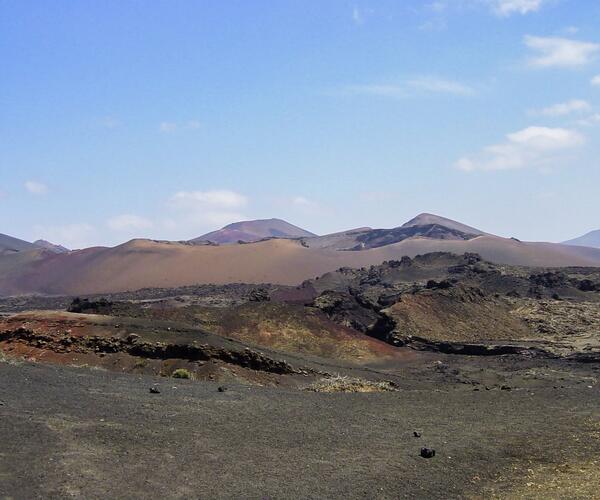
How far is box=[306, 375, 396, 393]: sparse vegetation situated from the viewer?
20547 mm

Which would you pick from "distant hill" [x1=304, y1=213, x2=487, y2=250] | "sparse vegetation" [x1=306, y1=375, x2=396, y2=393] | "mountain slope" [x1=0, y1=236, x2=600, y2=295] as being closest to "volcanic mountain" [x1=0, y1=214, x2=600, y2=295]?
"mountain slope" [x1=0, y1=236, x2=600, y2=295]

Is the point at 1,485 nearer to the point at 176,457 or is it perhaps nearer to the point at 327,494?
the point at 176,457

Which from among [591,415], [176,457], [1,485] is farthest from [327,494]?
[591,415]

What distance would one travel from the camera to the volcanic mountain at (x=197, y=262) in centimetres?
10406

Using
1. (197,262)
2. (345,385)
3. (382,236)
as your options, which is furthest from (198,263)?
(345,385)

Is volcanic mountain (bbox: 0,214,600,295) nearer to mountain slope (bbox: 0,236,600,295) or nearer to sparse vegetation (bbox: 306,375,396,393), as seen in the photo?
mountain slope (bbox: 0,236,600,295)

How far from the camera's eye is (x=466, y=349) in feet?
113

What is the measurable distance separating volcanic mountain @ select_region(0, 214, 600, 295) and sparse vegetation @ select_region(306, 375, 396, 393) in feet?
250

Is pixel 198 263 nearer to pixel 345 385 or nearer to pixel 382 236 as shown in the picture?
pixel 382 236

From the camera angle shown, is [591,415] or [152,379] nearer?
[591,415]

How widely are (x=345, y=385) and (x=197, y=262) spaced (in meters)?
92.4

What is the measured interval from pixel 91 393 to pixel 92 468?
16.8ft

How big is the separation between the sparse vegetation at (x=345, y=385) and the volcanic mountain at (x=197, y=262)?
250 feet

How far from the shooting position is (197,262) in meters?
112
